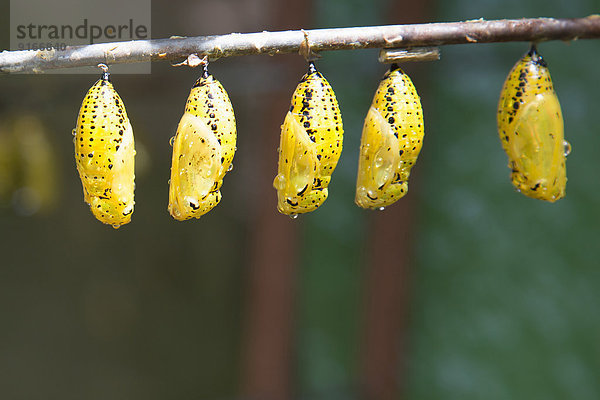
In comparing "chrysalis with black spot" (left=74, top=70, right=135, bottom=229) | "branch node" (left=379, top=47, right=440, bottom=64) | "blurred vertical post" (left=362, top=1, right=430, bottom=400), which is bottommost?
"blurred vertical post" (left=362, top=1, right=430, bottom=400)

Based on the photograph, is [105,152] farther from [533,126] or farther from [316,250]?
[316,250]

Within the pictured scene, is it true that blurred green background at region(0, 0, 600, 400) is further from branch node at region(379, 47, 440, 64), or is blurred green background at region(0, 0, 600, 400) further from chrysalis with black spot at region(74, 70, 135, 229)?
branch node at region(379, 47, 440, 64)

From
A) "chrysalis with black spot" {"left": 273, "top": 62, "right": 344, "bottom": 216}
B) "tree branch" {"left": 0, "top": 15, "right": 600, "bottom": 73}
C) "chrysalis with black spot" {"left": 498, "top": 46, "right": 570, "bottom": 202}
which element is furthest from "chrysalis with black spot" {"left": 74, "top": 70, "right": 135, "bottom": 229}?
"chrysalis with black spot" {"left": 498, "top": 46, "right": 570, "bottom": 202}

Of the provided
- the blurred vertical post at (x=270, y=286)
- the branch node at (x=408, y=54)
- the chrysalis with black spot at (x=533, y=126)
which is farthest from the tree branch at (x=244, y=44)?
the blurred vertical post at (x=270, y=286)

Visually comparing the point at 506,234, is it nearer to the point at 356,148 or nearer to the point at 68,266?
the point at 356,148

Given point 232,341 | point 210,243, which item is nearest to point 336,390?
point 232,341
